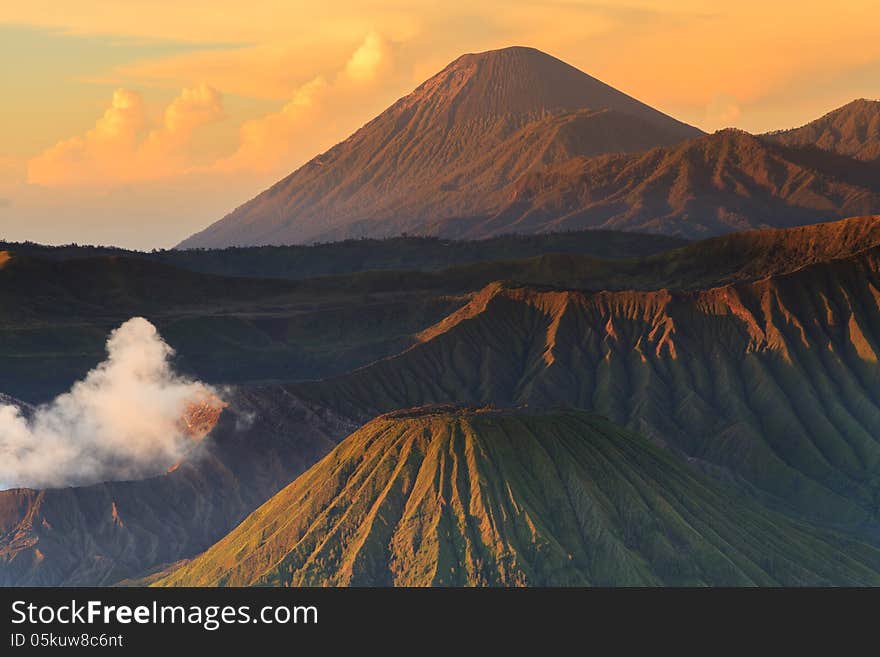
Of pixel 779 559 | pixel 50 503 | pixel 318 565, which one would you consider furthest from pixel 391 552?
pixel 50 503

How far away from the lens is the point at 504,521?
14138cm

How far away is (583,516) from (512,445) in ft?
26.2

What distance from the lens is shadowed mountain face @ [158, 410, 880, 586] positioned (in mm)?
139375

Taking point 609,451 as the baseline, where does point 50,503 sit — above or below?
above

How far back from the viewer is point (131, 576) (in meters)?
182

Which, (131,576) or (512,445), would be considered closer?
(512,445)

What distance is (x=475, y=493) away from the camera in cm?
14312

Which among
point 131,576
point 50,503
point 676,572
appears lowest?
point 676,572

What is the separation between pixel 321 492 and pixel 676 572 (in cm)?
2718

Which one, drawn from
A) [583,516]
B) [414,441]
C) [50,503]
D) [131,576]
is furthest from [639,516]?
[50,503]

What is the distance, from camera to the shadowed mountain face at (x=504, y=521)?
13938 centimetres
